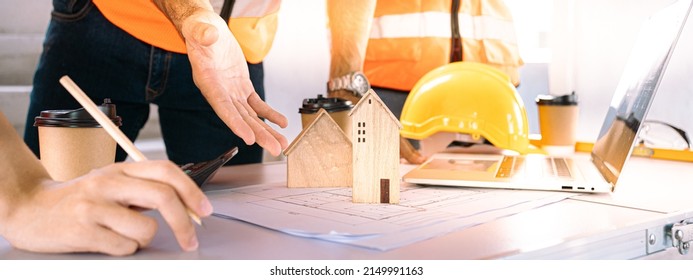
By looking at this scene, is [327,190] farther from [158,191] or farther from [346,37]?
[346,37]

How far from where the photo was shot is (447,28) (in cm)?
144

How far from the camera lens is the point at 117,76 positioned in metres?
1.08

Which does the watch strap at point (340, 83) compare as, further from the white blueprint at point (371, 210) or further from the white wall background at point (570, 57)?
the white blueprint at point (371, 210)

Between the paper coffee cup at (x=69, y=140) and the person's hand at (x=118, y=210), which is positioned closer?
the person's hand at (x=118, y=210)

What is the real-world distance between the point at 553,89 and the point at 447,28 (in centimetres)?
26

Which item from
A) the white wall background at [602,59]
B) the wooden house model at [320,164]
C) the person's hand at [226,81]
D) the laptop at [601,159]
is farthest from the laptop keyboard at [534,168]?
the white wall background at [602,59]

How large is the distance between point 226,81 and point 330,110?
0.53 ft

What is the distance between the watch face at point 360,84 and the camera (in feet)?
3.82

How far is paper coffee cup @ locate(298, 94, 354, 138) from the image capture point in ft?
2.82

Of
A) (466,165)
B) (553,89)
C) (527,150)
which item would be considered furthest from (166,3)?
(553,89)

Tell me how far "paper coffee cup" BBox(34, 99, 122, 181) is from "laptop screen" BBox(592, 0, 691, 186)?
22.2 inches

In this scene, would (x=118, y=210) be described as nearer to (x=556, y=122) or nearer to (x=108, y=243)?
(x=108, y=243)

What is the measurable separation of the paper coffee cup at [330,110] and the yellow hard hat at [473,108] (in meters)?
0.23

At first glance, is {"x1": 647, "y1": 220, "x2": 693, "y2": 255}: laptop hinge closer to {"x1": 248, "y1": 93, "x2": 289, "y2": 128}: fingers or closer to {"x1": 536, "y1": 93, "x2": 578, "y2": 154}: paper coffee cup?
{"x1": 248, "y1": 93, "x2": 289, "y2": 128}: fingers
